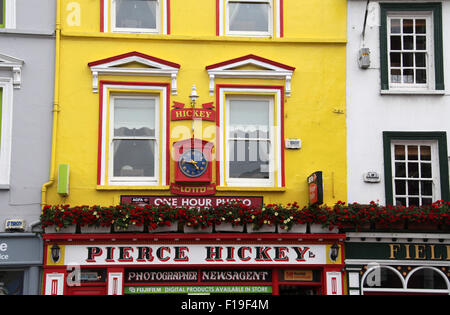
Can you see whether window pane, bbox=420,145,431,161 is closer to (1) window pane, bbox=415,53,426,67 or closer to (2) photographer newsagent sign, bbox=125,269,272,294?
(1) window pane, bbox=415,53,426,67

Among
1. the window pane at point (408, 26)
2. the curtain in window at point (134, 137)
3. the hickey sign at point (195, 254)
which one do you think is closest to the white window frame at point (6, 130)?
the hickey sign at point (195, 254)

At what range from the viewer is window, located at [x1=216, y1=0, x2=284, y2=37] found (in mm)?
14539

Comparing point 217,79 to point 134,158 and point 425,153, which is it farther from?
point 425,153

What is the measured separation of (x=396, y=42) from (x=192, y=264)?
6454 millimetres

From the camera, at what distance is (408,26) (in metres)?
14.8

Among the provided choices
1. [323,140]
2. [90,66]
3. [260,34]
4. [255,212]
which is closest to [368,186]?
[323,140]

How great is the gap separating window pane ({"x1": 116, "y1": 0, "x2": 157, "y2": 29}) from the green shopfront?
6.23 metres

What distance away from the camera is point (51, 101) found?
13.9 m

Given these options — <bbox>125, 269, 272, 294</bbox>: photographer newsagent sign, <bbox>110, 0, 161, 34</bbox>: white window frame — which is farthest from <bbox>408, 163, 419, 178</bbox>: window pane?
<bbox>110, 0, 161, 34</bbox>: white window frame

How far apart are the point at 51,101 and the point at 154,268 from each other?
4.00 meters

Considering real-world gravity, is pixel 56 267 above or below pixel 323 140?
below

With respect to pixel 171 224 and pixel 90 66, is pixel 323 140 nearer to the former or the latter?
pixel 171 224

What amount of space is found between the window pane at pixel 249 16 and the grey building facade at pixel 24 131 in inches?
150

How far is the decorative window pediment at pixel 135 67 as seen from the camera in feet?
45.8
